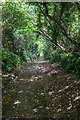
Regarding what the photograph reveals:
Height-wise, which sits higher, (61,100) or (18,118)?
(61,100)

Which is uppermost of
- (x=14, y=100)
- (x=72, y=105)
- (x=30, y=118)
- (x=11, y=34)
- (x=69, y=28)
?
(x=11, y=34)

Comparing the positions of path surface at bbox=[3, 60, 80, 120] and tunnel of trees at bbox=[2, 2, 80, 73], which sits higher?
tunnel of trees at bbox=[2, 2, 80, 73]

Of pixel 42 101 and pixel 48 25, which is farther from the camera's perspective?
pixel 48 25

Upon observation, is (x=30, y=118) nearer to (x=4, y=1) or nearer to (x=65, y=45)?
(x=4, y=1)

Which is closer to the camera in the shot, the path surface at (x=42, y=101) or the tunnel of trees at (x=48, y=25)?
the path surface at (x=42, y=101)

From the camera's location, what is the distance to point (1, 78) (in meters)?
17.4

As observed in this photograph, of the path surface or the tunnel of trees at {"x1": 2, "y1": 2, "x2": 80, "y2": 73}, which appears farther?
the tunnel of trees at {"x1": 2, "y1": 2, "x2": 80, "y2": 73}

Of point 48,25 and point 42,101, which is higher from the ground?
point 48,25

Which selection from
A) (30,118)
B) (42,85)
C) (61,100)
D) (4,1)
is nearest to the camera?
(30,118)

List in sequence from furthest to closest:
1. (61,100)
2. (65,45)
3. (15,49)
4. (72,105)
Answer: (15,49) < (65,45) < (61,100) < (72,105)

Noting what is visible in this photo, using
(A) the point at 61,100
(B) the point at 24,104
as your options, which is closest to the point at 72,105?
(A) the point at 61,100

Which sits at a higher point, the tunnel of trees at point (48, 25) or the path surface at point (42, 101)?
the tunnel of trees at point (48, 25)

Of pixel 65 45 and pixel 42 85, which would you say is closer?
pixel 42 85

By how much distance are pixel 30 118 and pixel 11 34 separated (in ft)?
69.6
